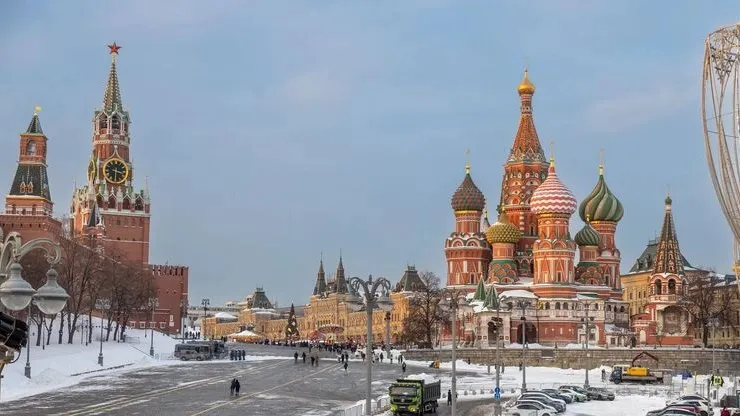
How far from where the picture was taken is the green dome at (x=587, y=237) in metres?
Answer: 129

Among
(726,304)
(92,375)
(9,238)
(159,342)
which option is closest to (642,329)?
(726,304)

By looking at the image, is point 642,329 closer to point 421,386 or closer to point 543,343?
point 543,343

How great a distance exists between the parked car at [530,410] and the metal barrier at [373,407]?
18.5 feet

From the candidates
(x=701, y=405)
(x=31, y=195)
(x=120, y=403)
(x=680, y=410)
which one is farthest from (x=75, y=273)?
(x=680, y=410)

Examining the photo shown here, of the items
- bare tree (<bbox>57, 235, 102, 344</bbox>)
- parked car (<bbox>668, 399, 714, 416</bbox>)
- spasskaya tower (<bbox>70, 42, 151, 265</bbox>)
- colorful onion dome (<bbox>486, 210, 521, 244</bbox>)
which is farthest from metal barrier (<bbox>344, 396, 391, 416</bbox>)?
spasskaya tower (<bbox>70, 42, 151, 265</bbox>)

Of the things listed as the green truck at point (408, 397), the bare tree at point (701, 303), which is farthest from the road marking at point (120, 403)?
the bare tree at point (701, 303)

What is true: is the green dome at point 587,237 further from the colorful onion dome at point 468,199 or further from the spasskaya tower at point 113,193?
the spasskaya tower at point 113,193

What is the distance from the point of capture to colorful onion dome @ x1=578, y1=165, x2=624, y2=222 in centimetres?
13312

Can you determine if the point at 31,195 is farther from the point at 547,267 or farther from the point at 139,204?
the point at 547,267

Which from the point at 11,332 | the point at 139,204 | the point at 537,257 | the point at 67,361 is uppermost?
the point at 139,204

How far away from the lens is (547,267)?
121 metres

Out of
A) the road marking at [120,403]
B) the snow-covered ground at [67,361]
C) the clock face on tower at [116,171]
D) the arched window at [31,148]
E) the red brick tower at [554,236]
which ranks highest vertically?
the clock face on tower at [116,171]

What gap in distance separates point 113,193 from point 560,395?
12126 centimetres

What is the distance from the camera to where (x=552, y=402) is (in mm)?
50562
